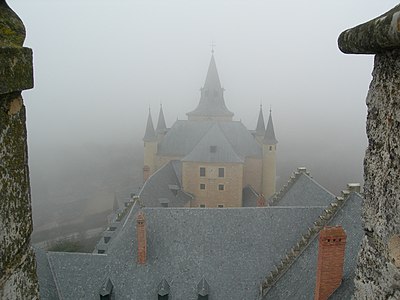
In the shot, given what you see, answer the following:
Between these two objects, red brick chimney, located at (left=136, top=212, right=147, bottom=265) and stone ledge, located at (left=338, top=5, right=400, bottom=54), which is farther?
red brick chimney, located at (left=136, top=212, right=147, bottom=265)

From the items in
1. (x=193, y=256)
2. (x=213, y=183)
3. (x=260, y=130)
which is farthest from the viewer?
(x=260, y=130)

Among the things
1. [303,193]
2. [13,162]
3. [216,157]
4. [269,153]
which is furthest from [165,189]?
[13,162]

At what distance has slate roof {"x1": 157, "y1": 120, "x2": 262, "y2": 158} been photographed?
106 ft

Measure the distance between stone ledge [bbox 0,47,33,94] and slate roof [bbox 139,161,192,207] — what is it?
23683 millimetres

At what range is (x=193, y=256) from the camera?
45.7ft

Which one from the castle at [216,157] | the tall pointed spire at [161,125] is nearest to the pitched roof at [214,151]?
the castle at [216,157]

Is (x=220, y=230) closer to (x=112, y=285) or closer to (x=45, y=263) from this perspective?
(x=112, y=285)

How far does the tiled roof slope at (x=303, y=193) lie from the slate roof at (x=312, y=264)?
3853 millimetres

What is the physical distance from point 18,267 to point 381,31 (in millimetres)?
2037

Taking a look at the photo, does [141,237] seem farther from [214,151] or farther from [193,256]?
[214,151]

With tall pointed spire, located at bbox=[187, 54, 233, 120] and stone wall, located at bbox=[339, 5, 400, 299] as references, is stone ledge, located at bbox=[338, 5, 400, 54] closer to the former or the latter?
stone wall, located at bbox=[339, 5, 400, 299]

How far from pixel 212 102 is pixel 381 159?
4374cm

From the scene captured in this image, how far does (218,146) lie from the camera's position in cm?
2944

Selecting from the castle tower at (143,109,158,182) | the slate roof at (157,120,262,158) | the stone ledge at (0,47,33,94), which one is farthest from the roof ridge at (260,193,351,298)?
the castle tower at (143,109,158,182)
